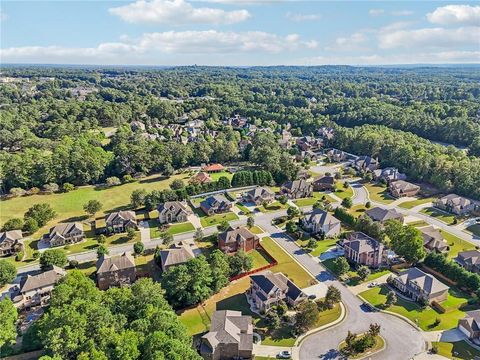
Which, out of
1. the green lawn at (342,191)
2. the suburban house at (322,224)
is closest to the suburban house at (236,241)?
the suburban house at (322,224)

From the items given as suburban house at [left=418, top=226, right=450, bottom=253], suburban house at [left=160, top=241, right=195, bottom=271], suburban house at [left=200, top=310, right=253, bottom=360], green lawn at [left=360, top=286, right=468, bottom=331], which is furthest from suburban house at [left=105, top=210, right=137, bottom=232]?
suburban house at [left=418, top=226, right=450, bottom=253]

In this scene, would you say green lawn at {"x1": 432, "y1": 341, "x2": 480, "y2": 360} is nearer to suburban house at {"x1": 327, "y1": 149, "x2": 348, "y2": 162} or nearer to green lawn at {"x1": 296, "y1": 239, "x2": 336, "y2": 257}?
green lawn at {"x1": 296, "y1": 239, "x2": 336, "y2": 257}

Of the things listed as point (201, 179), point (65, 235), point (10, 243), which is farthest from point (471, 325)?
point (10, 243)

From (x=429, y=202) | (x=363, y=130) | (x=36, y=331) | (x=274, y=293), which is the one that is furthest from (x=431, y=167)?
(x=36, y=331)

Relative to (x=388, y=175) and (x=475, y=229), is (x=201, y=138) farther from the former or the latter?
(x=475, y=229)

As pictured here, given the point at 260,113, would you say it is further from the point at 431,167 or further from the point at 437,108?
the point at 431,167

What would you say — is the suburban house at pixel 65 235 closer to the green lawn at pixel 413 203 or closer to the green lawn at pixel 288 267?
the green lawn at pixel 288 267
